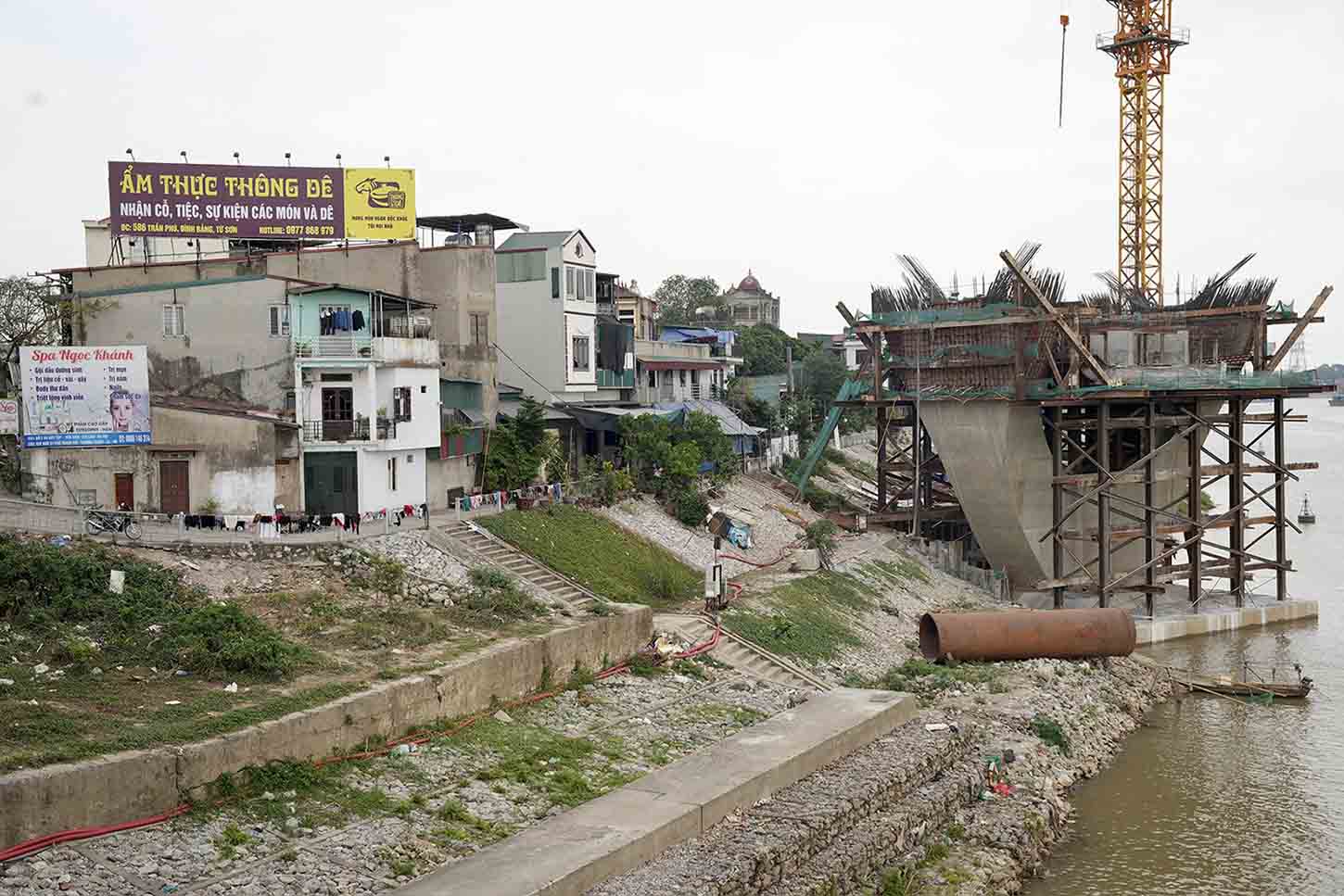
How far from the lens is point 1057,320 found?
44156mm

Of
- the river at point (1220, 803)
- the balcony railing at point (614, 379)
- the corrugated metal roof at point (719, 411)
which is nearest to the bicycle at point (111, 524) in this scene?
the river at point (1220, 803)

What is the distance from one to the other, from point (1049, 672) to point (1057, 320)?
14.2 meters

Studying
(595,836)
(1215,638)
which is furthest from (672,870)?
(1215,638)

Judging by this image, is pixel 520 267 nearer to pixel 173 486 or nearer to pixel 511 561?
pixel 511 561

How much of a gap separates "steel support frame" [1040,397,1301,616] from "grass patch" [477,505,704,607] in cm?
1433

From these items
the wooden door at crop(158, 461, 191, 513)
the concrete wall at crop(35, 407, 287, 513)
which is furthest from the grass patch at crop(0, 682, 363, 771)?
the wooden door at crop(158, 461, 191, 513)

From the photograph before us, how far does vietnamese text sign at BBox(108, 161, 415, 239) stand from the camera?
126 ft

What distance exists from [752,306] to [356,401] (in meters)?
91.1

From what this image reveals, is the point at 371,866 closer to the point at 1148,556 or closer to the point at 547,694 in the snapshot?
the point at 547,694

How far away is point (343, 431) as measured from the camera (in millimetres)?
34062

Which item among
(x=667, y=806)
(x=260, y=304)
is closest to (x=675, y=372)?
(x=260, y=304)

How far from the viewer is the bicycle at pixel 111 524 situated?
94.3 ft

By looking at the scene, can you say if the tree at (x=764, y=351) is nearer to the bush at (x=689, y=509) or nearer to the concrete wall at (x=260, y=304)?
the concrete wall at (x=260, y=304)

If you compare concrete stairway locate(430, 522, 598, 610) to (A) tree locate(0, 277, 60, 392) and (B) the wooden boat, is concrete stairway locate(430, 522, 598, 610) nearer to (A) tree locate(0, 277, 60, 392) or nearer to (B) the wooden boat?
(B) the wooden boat
